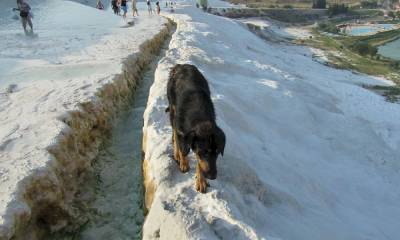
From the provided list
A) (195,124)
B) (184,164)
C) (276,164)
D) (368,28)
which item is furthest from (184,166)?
(368,28)

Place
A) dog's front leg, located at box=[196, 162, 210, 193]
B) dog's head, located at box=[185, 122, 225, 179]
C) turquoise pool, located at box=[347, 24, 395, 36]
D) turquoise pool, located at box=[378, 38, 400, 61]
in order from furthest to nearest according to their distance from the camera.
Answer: turquoise pool, located at box=[347, 24, 395, 36], turquoise pool, located at box=[378, 38, 400, 61], dog's front leg, located at box=[196, 162, 210, 193], dog's head, located at box=[185, 122, 225, 179]

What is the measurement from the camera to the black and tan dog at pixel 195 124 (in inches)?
279

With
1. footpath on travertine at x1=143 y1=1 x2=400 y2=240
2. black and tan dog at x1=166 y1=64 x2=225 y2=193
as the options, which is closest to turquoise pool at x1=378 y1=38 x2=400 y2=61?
footpath on travertine at x1=143 y1=1 x2=400 y2=240

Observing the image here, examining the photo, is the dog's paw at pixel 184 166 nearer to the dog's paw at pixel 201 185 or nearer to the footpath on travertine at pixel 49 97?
the dog's paw at pixel 201 185

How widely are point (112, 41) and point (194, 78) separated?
17.4m

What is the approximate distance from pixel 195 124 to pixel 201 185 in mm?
1243

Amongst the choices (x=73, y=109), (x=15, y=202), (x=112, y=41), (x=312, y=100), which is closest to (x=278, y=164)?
(x=73, y=109)

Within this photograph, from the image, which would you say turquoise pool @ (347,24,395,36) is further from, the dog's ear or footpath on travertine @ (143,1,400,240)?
the dog's ear

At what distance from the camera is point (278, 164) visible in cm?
1198

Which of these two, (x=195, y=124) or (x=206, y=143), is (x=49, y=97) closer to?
(x=195, y=124)

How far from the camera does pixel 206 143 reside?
700cm

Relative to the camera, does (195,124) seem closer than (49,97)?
Yes

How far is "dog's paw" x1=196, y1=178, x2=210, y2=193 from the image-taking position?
25.6 feet

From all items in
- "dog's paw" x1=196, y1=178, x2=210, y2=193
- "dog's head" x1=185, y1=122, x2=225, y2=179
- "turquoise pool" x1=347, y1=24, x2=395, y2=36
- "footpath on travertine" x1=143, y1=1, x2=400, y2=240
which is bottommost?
"turquoise pool" x1=347, y1=24, x2=395, y2=36
